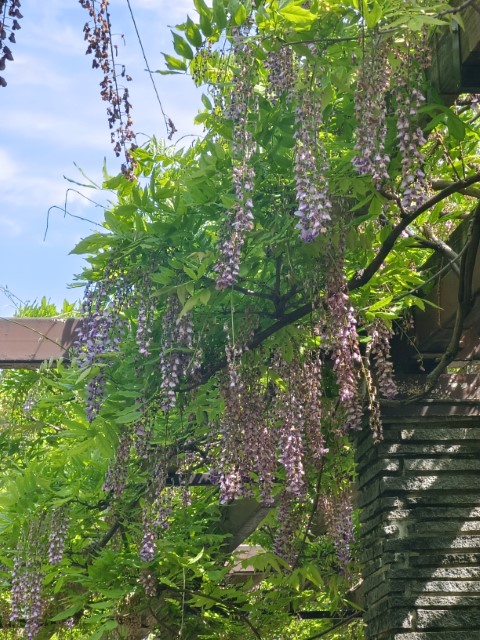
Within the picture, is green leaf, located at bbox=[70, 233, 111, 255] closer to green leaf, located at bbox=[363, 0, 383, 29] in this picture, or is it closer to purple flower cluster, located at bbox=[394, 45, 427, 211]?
purple flower cluster, located at bbox=[394, 45, 427, 211]

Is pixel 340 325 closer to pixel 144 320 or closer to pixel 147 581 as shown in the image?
pixel 144 320

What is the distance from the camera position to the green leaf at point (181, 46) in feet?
10.8

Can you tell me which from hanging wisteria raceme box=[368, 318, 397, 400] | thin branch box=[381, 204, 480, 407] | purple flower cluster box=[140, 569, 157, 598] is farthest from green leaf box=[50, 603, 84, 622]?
thin branch box=[381, 204, 480, 407]

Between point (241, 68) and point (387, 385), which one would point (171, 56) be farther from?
point (387, 385)

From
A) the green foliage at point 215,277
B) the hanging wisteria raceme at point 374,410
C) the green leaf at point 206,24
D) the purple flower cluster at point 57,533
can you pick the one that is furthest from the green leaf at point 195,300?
the purple flower cluster at point 57,533

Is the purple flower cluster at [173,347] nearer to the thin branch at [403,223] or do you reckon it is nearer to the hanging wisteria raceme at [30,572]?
the thin branch at [403,223]

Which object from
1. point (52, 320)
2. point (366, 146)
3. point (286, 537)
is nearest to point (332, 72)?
point (366, 146)

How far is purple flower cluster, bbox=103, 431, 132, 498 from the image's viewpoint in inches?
169

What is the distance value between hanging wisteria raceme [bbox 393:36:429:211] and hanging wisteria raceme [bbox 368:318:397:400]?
0.88 m

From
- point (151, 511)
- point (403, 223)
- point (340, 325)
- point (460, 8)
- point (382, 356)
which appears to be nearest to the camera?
point (460, 8)

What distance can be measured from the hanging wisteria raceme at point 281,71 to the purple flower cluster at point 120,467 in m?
1.74

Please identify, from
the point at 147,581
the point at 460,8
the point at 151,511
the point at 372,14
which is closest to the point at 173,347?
the point at 151,511

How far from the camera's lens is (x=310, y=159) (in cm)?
320

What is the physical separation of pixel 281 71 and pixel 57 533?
2884 millimetres
